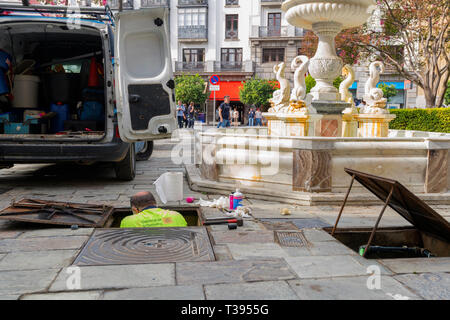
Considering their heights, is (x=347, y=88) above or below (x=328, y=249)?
above

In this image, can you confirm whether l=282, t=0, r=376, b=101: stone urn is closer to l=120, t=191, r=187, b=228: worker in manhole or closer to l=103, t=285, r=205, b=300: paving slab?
l=120, t=191, r=187, b=228: worker in manhole

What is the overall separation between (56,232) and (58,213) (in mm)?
592

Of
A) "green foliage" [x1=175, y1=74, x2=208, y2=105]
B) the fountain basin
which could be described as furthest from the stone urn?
"green foliage" [x1=175, y1=74, x2=208, y2=105]

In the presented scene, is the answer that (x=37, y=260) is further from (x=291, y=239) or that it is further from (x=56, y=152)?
(x=56, y=152)

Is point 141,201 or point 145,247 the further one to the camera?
point 141,201

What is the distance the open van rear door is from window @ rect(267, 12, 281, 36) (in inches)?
1325

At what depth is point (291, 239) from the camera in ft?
13.8

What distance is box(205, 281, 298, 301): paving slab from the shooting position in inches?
111

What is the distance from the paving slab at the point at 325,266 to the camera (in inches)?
129

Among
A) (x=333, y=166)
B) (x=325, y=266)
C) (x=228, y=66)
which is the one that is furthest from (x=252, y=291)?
(x=228, y=66)

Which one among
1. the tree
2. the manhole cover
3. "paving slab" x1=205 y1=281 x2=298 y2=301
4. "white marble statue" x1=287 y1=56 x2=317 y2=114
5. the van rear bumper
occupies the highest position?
the tree

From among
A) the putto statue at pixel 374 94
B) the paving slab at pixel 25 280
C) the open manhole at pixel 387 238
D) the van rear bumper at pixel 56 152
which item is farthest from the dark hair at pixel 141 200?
the putto statue at pixel 374 94
